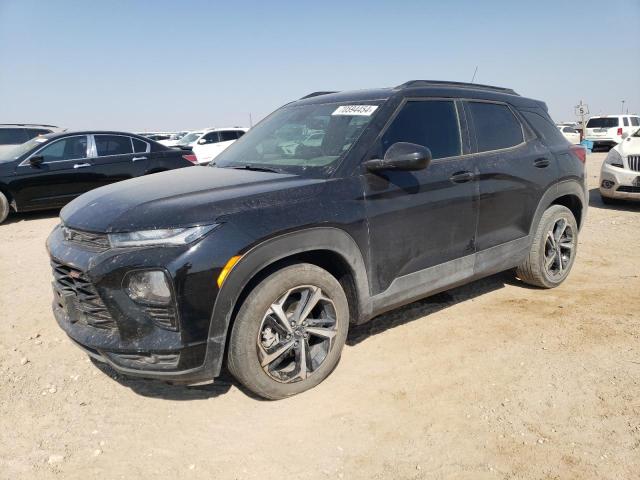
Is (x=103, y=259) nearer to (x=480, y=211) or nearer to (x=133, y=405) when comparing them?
(x=133, y=405)

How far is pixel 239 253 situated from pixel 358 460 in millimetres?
1195

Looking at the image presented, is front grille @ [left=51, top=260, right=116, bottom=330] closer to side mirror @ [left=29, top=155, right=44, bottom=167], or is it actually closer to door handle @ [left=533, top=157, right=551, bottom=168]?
door handle @ [left=533, top=157, right=551, bottom=168]

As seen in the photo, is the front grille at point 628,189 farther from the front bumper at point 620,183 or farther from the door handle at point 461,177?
the door handle at point 461,177

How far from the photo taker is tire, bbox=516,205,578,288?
4.34 metres

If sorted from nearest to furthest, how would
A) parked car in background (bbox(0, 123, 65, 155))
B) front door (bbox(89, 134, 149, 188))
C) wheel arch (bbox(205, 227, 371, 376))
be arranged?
wheel arch (bbox(205, 227, 371, 376))
front door (bbox(89, 134, 149, 188))
parked car in background (bbox(0, 123, 65, 155))

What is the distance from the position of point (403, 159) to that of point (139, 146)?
304 inches

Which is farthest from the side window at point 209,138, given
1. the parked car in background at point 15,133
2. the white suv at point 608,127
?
the white suv at point 608,127

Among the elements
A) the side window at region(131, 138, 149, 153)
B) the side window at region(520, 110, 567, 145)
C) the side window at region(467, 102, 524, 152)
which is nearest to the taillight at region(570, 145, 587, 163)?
the side window at region(520, 110, 567, 145)

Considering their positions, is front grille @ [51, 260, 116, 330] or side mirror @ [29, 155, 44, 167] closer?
front grille @ [51, 260, 116, 330]

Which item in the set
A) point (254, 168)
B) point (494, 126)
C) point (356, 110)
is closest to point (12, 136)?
point (254, 168)

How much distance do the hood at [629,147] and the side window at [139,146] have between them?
344 inches

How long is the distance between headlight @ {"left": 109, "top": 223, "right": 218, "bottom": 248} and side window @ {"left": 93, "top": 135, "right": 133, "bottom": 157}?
7313 mm

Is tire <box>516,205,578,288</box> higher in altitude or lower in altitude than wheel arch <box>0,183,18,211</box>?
lower

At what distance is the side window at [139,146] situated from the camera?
9305 mm
